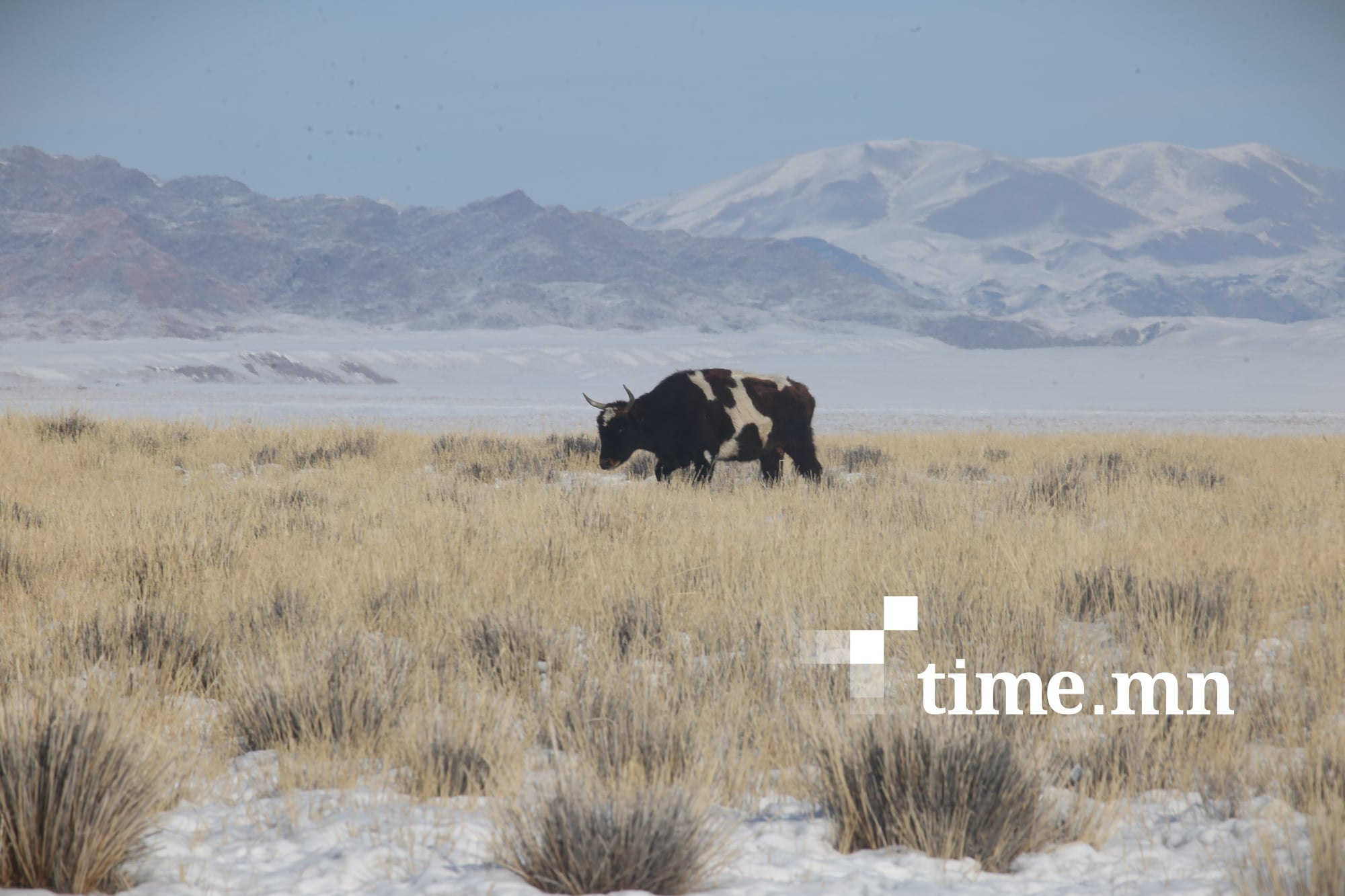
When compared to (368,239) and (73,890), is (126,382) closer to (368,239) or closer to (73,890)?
(73,890)

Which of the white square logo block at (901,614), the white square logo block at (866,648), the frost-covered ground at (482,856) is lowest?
the frost-covered ground at (482,856)

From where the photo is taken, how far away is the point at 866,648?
442cm

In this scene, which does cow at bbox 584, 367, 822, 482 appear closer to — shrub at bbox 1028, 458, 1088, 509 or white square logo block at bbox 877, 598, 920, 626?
shrub at bbox 1028, 458, 1088, 509

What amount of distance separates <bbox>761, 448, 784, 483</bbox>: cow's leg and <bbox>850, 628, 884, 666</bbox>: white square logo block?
6161 millimetres

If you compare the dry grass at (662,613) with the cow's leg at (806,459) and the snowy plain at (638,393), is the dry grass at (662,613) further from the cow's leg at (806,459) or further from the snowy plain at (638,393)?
the cow's leg at (806,459)

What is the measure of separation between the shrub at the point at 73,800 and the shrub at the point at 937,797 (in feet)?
5.73

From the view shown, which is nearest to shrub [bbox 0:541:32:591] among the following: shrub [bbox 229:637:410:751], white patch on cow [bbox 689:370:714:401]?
shrub [bbox 229:637:410:751]

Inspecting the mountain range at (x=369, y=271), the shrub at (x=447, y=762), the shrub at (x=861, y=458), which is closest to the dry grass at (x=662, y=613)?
the shrub at (x=447, y=762)

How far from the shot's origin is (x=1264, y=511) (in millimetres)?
8016

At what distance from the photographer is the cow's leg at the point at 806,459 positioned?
11.0 metres

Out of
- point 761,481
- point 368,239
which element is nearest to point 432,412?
point 761,481

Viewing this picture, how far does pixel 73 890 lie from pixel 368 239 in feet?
437

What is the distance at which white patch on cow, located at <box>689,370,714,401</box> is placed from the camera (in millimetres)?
10328

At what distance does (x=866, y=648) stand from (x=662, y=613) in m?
0.92
